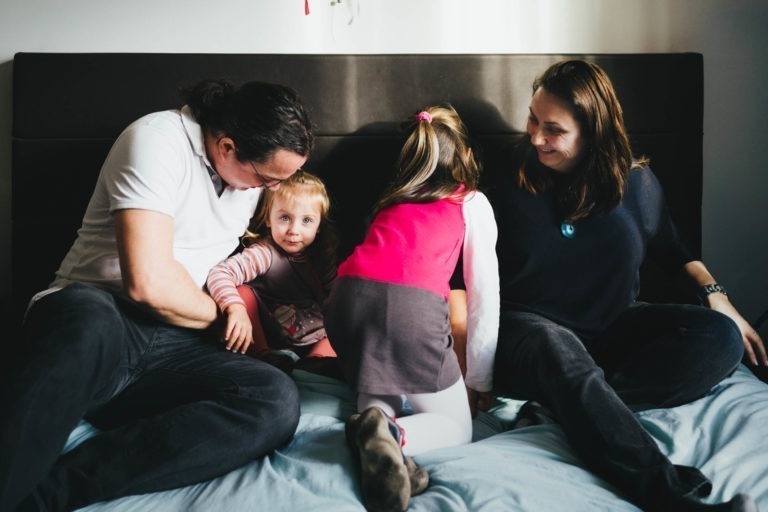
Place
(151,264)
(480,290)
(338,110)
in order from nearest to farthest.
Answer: (151,264) → (480,290) → (338,110)

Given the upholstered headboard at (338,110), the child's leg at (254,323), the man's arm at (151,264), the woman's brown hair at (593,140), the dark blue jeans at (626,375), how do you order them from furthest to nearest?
the upholstered headboard at (338,110) → the child's leg at (254,323) → the woman's brown hair at (593,140) → the man's arm at (151,264) → the dark blue jeans at (626,375)

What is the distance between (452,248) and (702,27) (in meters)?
1.38

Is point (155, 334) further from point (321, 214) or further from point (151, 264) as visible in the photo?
point (321, 214)

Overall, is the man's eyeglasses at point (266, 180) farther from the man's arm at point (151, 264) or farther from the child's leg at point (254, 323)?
the child's leg at point (254, 323)

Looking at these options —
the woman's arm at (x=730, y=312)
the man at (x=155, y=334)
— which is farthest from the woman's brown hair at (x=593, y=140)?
the man at (x=155, y=334)

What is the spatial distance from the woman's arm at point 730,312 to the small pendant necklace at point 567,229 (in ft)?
1.32

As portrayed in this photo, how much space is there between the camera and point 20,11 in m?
2.00

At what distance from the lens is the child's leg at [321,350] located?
1901mm

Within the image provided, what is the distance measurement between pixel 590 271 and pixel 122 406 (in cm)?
122

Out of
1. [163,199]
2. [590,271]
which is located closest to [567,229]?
[590,271]

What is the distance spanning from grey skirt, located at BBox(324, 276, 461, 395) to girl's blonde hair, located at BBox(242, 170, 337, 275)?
1.57 feet

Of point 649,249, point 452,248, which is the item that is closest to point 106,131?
point 452,248

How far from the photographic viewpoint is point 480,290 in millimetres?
1639

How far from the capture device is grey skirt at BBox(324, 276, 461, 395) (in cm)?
146
